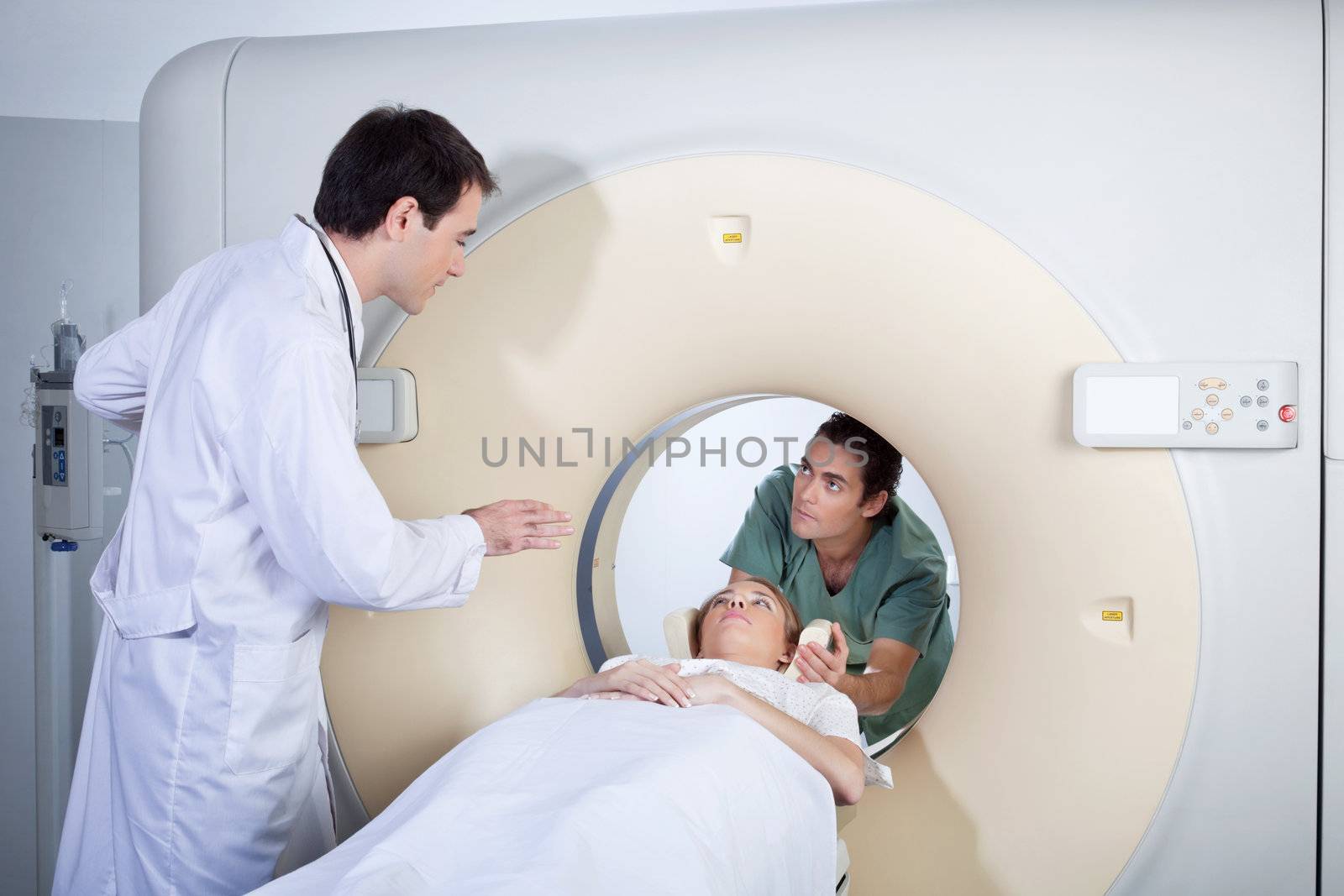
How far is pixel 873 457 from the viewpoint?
2.03m

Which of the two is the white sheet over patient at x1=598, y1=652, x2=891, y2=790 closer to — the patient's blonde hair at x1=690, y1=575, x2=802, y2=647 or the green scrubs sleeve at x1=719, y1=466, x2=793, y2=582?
the patient's blonde hair at x1=690, y1=575, x2=802, y2=647

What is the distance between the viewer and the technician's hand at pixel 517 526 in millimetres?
1340

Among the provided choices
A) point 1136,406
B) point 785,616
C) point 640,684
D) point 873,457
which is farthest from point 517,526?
point 873,457

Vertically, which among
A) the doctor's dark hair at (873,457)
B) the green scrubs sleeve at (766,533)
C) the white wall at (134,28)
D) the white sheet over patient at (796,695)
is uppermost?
the white wall at (134,28)

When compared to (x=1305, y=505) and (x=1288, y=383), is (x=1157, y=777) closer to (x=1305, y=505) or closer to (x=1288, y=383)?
(x=1305, y=505)

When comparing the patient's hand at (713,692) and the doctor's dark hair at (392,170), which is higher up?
the doctor's dark hair at (392,170)

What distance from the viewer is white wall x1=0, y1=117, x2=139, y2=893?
247 cm

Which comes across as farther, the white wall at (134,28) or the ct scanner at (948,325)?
the white wall at (134,28)

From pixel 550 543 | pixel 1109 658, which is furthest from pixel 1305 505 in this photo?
pixel 550 543

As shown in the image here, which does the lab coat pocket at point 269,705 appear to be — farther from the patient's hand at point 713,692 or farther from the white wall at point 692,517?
the white wall at point 692,517

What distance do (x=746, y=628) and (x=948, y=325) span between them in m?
0.65

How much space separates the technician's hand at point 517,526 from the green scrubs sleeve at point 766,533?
0.84 meters

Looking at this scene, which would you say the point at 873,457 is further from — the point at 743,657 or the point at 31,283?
the point at 31,283

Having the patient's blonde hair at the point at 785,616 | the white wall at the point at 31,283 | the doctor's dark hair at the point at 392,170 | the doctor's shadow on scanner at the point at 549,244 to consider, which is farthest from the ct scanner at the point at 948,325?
the white wall at the point at 31,283
